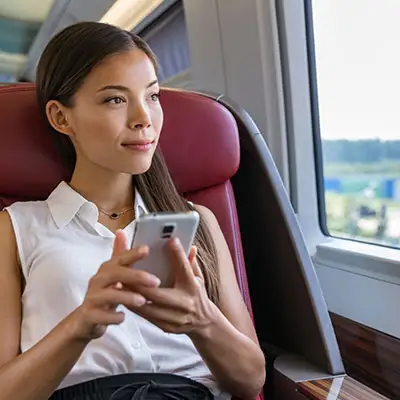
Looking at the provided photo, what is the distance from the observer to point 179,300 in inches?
35.0

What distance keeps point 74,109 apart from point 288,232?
58cm

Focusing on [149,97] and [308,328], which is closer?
[149,97]

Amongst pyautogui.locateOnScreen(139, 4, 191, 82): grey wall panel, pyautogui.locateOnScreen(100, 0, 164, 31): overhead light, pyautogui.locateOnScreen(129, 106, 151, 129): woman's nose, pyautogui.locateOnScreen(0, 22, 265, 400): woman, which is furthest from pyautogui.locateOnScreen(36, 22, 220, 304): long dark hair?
pyautogui.locateOnScreen(100, 0, 164, 31): overhead light

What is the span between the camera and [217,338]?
1057 mm

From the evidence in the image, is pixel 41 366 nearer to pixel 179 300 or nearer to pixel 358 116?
pixel 179 300

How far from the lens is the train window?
1673 millimetres

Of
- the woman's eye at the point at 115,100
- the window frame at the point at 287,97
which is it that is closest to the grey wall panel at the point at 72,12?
the window frame at the point at 287,97

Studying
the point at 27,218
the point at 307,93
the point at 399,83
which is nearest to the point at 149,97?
the point at 27,218

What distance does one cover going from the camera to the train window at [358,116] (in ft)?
5.49

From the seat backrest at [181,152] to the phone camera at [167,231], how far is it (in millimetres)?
605

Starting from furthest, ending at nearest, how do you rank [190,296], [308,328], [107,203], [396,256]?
→ [396,256] < [308,328] < [107,203] < [190,296]

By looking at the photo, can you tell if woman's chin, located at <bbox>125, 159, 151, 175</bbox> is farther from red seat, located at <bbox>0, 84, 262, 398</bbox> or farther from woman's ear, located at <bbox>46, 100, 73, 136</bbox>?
red seat, located at <bbox>0, 84, 262, 398</bbox>

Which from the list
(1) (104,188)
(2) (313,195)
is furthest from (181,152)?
(2) (313,195)

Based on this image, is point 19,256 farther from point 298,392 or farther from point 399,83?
point 399,83
